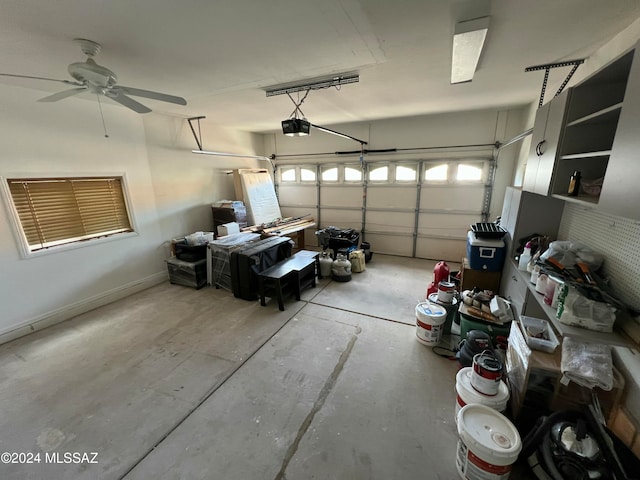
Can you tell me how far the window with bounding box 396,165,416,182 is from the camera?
17.6 ft

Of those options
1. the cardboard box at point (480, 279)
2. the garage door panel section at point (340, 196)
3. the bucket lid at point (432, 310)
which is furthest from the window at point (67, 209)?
the cardboard box at point (480, 279)

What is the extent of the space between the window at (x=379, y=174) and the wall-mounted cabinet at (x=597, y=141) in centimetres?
333

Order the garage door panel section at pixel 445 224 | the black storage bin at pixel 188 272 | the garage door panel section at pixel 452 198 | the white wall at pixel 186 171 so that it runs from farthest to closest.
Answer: the garage door panel section at pixel 445 224
the garage door panel section at pixel 452 198
the white wall at pixel 186 171
the black storage bin at pixel 188 272

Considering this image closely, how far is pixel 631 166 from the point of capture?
3.75 ft

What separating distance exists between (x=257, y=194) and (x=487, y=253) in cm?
462

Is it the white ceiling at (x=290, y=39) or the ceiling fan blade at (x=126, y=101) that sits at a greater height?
the white ceiling at (x=290, y=39)

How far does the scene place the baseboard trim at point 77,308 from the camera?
289cm

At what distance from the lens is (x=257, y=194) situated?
5.79 metres

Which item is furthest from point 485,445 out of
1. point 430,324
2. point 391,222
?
point 391,222

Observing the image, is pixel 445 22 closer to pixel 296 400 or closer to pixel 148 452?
pixel 296 400


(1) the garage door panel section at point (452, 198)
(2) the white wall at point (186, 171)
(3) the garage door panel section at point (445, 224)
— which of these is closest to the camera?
(2) the white wall at point (186, 171)

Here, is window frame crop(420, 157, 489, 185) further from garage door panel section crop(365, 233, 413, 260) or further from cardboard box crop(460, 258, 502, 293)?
cardboard box crop(460, 258, 502, 293)

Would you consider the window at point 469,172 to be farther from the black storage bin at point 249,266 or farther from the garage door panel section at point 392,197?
the black storage bin at point 249,266

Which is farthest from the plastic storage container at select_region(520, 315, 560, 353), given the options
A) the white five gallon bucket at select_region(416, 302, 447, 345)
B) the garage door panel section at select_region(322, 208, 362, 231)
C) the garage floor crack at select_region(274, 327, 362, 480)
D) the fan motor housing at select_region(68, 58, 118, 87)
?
the garage door panel section at select_region(322, 208, 362, 231)
